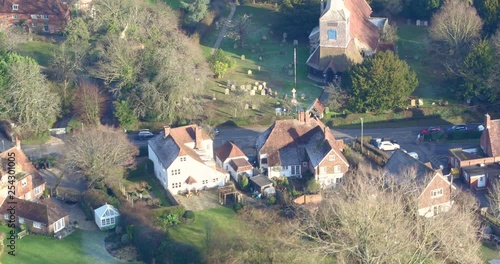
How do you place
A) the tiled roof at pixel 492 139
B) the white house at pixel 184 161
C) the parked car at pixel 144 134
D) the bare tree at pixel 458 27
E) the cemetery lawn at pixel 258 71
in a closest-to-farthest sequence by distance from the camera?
the white house at pixel 184 161, the tiled roof at pixel 492 139, the parked car at pixel 144 134, the cemetery lawn at pixel 258 71, the bare tree at pixel 458 27

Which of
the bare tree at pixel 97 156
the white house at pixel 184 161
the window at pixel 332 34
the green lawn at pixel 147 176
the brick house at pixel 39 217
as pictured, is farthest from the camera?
the window at pixel 332 34

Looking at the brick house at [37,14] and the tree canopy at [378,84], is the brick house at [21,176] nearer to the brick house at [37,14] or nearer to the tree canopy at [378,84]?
the tree canopy at [378,84]

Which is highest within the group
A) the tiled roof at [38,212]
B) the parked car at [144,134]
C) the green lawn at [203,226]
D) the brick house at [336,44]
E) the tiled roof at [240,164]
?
the brick house at [336,44]

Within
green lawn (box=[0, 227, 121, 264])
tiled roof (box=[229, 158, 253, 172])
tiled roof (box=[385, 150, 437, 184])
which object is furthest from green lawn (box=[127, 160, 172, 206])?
tiled roof (box=[385, 150, 437, 184])

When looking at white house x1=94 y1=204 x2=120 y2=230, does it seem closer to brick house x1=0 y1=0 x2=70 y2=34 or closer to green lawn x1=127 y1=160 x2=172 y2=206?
green lawn x1=127 y1=160 x2=172 y2=206

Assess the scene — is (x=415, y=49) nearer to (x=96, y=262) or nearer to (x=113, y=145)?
(x=113, y=145)

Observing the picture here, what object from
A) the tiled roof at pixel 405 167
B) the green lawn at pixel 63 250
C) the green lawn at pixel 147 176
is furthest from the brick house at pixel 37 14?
the tiled roof at pixel 405 167

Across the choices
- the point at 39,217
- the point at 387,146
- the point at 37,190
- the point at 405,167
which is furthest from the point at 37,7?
the point at 405,167
